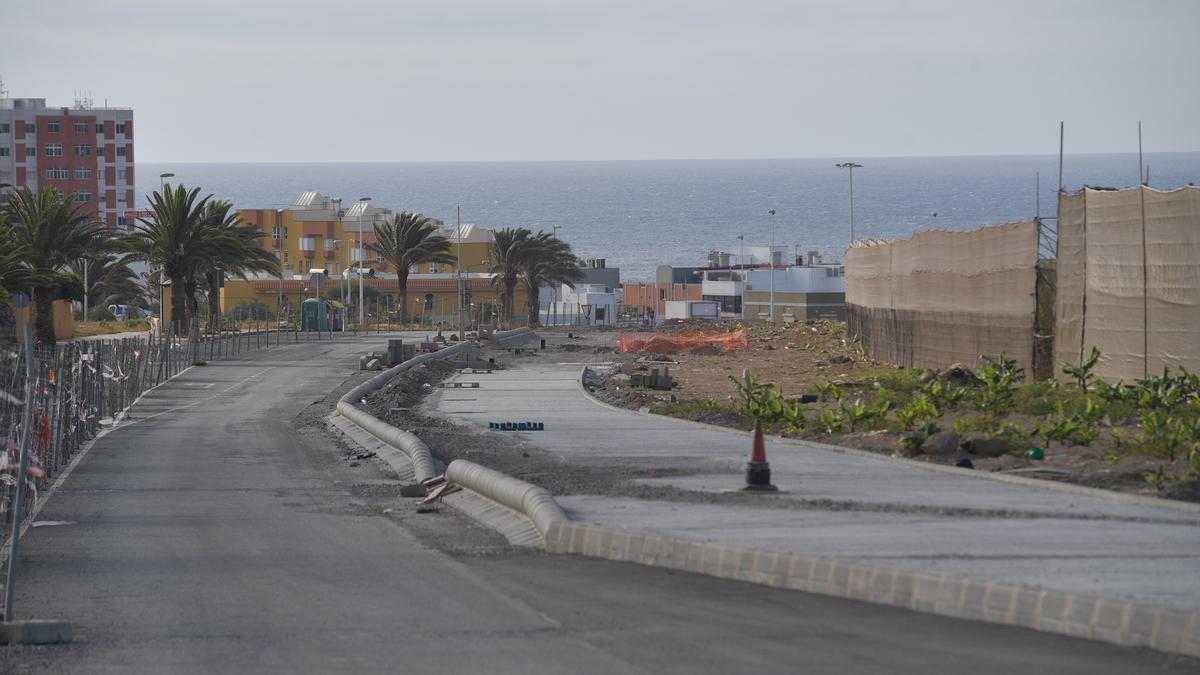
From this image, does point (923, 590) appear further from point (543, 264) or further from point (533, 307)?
point (533, 307)

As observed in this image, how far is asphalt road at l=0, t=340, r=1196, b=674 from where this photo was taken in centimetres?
947

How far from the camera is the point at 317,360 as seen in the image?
193 feet

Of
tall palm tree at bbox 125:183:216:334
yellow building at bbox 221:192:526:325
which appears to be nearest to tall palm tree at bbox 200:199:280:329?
tall palm tree at bbox 125:183:216:334

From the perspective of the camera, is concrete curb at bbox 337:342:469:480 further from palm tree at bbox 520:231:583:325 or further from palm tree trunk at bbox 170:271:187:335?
palm tree at bbox 520:231:583:325

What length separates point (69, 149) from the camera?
16650cm

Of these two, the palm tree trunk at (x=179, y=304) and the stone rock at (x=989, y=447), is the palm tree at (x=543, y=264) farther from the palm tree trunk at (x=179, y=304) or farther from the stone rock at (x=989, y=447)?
the stone rock at (x=989, y=447)

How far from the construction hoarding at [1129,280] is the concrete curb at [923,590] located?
1209 cm

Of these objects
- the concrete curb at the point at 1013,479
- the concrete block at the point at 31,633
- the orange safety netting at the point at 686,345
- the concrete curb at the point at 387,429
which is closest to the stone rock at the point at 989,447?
the concrete curb at the point at 1013,479

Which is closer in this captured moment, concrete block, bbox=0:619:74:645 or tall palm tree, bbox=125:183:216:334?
concrete block, bbox=0:619:74:645

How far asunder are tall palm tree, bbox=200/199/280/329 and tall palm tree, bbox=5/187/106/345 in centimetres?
770

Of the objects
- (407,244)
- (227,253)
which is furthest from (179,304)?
(407,244)

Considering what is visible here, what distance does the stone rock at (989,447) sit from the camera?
63.8 feet

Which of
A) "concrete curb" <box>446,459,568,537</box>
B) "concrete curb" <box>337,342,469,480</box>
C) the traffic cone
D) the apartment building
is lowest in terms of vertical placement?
"concrete curb" <box>337,342,469,480</box>

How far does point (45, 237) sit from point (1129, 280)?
4476cm
